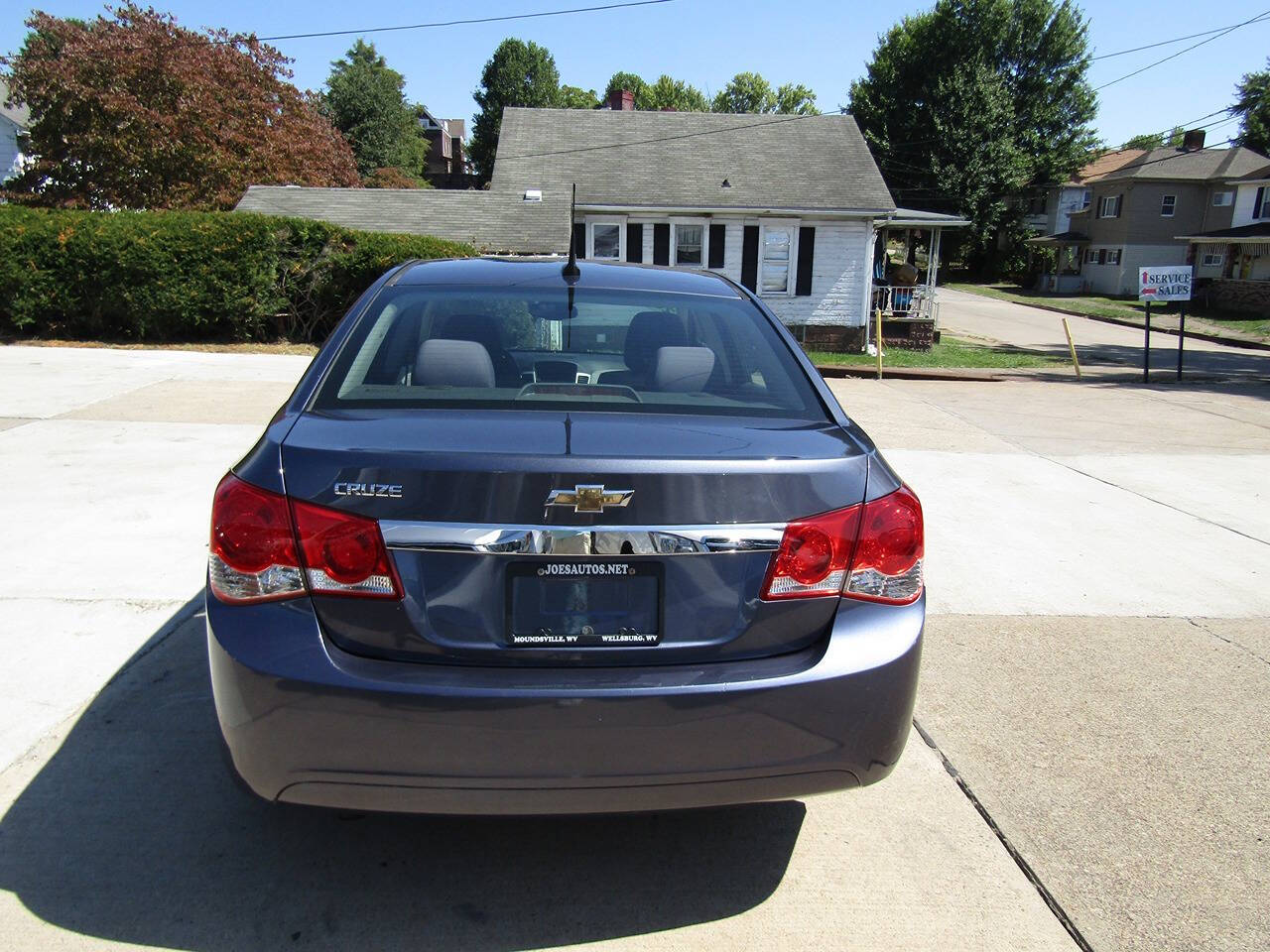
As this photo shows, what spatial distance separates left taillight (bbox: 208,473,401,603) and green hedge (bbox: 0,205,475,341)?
14.4m

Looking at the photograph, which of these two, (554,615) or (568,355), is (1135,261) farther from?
(554,615)

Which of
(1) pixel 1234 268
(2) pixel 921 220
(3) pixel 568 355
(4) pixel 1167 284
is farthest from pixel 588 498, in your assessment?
(1) pixel 1234 268

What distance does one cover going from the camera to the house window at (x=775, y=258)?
23.4 meters

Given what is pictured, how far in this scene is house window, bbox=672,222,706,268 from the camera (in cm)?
2344

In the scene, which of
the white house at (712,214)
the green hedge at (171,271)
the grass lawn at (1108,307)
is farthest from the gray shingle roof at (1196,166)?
the green hedge at (171,271)

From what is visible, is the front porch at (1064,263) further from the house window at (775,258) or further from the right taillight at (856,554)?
the right taillight at (856,554)

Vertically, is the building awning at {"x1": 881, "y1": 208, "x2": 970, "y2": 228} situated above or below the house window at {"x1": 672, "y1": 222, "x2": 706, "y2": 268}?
above

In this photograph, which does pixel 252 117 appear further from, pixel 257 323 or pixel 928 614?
pixel 928 614

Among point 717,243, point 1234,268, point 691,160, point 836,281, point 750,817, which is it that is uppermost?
point 691,160

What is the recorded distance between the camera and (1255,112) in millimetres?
65625

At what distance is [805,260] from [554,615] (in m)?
22.2

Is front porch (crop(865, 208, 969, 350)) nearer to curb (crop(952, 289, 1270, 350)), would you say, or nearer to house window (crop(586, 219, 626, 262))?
house window (crop(586, 219, 626, 262))

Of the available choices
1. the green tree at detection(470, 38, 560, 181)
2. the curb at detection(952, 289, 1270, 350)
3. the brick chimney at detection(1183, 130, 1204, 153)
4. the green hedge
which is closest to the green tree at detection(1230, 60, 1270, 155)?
the brick chimney at detection(1183, 130, 1204, 153)

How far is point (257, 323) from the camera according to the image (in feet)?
52.3
